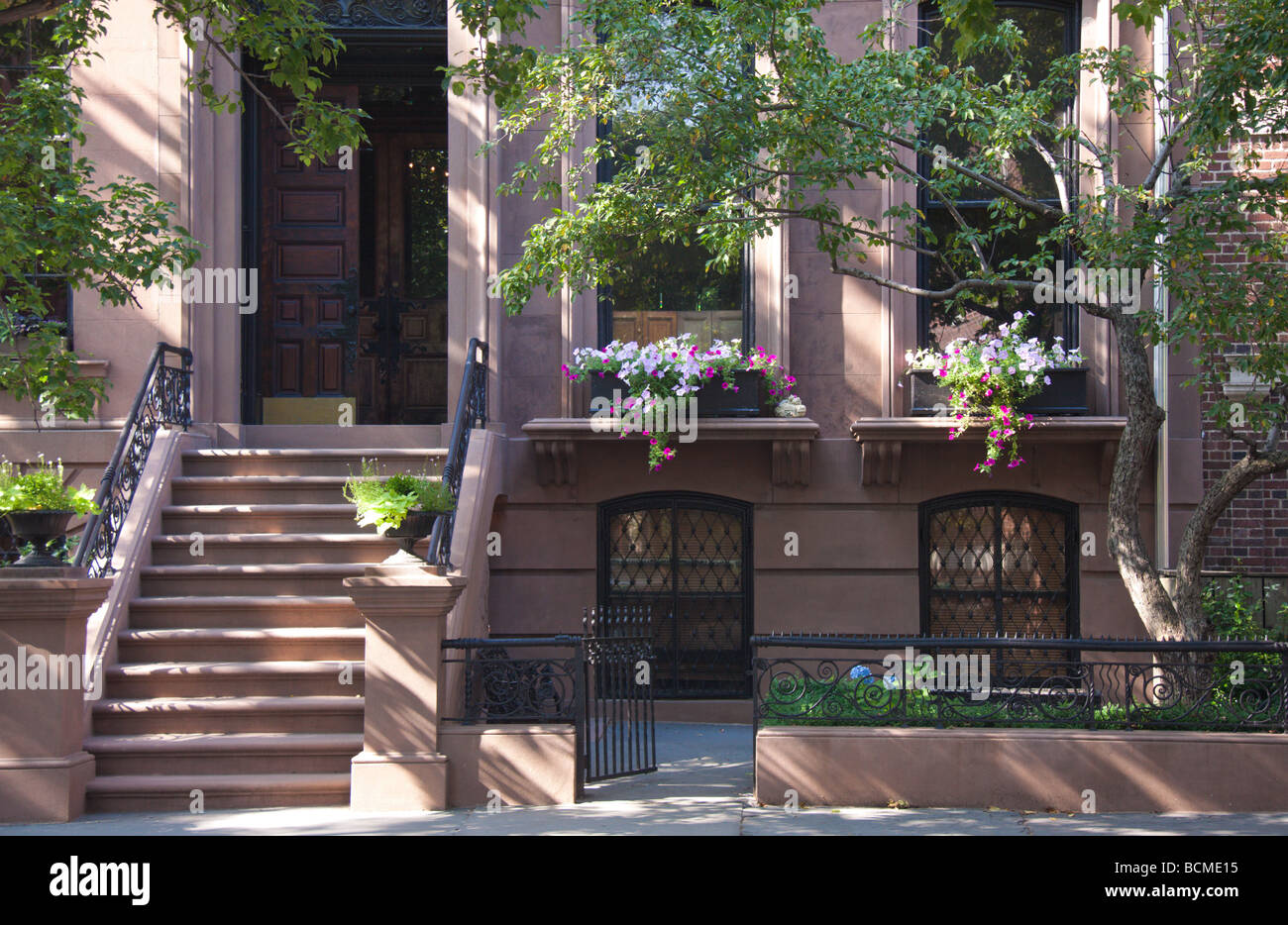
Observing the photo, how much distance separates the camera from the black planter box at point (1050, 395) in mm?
11867

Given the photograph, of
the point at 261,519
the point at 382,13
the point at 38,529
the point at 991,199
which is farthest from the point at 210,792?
the point at 991,199

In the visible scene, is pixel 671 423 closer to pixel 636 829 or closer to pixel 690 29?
pixel 690 29

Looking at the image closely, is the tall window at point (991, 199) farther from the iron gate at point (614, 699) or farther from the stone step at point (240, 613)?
the stone step at point (240, 613)

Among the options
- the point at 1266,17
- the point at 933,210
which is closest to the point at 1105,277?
the point at 1266,17

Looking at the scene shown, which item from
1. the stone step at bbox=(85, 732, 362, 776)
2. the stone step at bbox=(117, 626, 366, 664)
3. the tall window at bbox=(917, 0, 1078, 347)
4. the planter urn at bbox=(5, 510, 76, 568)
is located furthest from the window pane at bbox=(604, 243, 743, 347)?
the planter urn at bbox=(5, 510, 76, 568)

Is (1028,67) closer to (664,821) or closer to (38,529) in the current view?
(664,821)

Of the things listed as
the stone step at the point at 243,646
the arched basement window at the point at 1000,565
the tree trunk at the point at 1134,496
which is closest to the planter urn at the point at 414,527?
the stone step at the point at 243,646

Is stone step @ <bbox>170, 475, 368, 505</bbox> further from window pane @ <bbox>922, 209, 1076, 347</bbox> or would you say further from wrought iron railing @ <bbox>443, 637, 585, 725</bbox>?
window pane @ <bbox>922, 209, 1076, 347</bbox>

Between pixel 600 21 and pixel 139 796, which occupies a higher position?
pixel 600 21

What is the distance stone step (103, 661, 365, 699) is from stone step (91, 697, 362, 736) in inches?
6.7

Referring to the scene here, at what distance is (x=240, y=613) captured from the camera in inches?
384

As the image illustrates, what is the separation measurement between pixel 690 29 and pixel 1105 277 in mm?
3793

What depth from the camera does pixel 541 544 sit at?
1240 cm

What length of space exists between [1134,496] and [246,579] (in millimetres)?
7232
